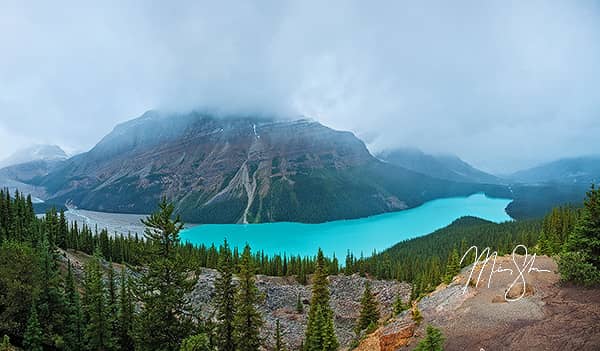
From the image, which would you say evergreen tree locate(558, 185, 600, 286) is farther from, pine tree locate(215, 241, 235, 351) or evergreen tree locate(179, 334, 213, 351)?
evergreen tree locate(179, 334, 213, 351)

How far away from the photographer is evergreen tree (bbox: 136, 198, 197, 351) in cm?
1919

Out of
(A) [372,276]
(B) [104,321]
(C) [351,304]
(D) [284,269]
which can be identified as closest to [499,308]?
(B) [104,321]

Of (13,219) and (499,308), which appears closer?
(499,308)

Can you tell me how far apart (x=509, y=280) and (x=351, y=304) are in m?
41.8

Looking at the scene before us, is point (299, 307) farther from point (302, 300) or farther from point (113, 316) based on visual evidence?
point (113, 316)

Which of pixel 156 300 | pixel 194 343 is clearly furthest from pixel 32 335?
pixel 194 343

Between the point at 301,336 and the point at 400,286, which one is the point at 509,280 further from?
the point at 400,286

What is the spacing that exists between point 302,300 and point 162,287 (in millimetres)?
46789

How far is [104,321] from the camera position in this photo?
92.0 ft

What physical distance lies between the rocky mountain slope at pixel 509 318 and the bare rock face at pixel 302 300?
25.7m

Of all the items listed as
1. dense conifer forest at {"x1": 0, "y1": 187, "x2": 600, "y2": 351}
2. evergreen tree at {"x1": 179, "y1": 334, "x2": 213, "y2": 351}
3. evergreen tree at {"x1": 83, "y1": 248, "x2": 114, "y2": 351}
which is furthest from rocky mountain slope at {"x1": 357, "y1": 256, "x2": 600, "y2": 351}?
evergreen tree at {"x1": 83, "y1": 248, "x2": 114, "y2": 351}

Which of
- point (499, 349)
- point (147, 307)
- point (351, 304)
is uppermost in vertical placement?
point (147, 307)

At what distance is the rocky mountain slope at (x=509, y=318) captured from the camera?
16.2m

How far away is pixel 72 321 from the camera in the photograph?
100.0 ft
